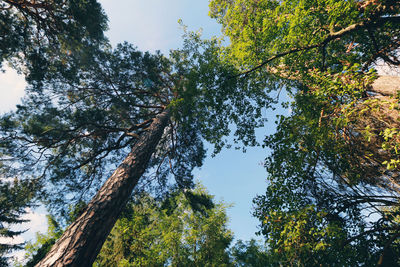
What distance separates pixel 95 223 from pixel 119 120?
6462 mm

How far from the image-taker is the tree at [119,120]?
5.21 meters

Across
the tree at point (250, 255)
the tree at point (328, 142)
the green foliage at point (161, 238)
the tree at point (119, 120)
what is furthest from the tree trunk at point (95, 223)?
the tree at point (250, 255)

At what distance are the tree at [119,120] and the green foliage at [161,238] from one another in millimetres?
2016

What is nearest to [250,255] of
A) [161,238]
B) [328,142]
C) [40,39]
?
[161,238]

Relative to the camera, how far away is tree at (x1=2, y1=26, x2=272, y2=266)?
521cm

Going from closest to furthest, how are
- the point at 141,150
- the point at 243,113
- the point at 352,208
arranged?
the point at 352,208 < the point at 141,150 < the point at 243,113

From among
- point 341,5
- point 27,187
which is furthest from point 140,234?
point 341,5

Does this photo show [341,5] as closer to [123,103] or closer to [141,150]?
[141,150]

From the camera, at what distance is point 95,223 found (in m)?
3.11

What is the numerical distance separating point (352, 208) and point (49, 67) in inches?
513

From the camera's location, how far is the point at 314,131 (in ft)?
12.8

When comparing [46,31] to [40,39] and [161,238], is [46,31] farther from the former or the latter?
[161,238]

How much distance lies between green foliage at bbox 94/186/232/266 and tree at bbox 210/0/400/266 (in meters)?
6.36

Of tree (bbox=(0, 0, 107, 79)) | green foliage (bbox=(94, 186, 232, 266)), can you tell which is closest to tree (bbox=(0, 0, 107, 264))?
tree (bbox=(0, 0, 107, 79))
